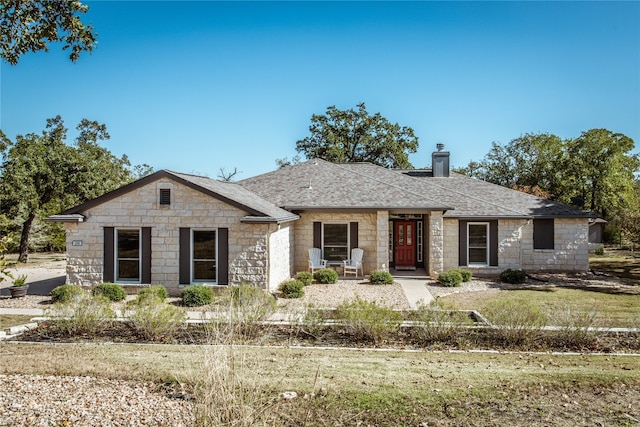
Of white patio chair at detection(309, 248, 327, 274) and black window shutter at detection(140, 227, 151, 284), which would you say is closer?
black window shutter at detection(140, 227, 151, 284)

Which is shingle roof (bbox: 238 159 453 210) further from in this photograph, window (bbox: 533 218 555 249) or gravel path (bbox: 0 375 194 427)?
gravel path (bbox: 0 375 194 427)

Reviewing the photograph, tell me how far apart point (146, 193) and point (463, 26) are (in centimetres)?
1169

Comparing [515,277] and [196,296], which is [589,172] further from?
[196,296]

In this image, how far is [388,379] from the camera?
6.50 m

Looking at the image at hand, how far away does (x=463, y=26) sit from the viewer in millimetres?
14336

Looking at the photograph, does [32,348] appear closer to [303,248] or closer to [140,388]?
[140,388]

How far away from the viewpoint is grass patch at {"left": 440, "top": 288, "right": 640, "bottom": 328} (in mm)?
11320

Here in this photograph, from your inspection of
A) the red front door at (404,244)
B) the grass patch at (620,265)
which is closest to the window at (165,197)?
the red front door at (404,244)

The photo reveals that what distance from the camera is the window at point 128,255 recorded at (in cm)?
1469

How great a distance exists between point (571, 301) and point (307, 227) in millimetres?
10044

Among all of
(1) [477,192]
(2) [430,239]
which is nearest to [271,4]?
→ (2) [430,239]

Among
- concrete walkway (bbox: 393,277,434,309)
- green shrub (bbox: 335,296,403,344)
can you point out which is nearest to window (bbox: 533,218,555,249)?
concrete walkway (bbox: 393,277,434,309)

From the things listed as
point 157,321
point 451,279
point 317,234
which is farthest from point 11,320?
point 451,279

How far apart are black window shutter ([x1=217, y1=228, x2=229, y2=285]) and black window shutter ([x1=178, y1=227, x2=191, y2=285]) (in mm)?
1012
